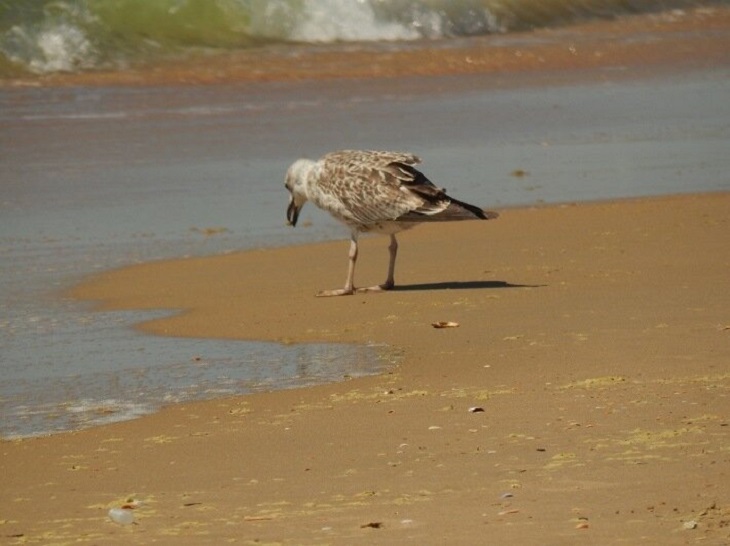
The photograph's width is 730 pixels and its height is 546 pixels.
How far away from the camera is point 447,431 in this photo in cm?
571

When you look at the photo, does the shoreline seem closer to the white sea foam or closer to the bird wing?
the white sea foam

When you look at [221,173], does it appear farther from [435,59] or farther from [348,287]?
[435,59]

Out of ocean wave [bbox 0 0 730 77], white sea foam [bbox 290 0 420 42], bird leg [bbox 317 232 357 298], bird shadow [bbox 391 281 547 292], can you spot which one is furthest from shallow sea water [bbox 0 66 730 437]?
white sea foam [bbox 290 0 420 42]

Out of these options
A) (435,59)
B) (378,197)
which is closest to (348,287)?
(378,197)

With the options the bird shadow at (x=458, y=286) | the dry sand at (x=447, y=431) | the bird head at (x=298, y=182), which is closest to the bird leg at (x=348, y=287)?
the dry sand at (x=447, y=431)

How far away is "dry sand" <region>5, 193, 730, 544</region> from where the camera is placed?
462cm

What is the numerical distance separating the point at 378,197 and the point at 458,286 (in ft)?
2.47

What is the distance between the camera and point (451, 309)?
8.57 metres

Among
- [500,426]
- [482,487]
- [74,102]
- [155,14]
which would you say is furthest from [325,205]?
[155,14]

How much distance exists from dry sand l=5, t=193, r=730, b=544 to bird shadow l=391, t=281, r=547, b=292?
19 millimetres

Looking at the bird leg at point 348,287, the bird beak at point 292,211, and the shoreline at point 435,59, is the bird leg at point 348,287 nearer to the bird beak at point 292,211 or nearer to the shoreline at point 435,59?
the bird beak at point 292,211

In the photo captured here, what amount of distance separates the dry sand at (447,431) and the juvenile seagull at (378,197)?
0.34 meters

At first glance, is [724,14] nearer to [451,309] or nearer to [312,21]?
[312,21]

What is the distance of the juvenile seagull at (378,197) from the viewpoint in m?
9.44
